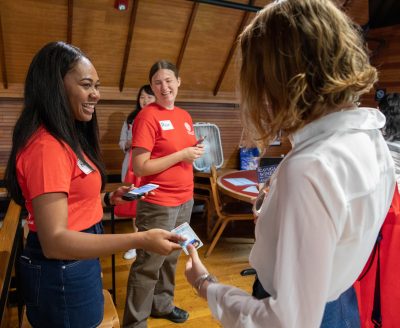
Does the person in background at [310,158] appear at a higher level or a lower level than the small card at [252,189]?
higher

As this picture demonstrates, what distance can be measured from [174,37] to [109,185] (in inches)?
82.9

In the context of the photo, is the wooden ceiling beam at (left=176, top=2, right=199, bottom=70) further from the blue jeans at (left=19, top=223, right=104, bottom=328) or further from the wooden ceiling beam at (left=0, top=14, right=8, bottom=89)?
the blue jeans at (left=19, top=223, right=104, bottom=328)

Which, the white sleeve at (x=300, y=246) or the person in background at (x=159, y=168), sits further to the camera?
the person in background at (x=159, y=168)

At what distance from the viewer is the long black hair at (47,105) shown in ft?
3.76

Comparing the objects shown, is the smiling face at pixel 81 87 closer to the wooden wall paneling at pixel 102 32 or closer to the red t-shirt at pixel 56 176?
the red t-shirt at pixel 56 176

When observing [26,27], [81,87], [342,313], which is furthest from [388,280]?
[26,27]

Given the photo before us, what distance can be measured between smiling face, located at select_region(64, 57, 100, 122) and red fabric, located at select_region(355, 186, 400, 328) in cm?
112

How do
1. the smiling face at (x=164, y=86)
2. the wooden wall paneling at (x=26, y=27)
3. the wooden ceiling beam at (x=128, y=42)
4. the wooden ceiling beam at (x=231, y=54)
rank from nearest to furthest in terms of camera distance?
the smiling face at (x=164, y=86) → the wooden wall paneling at (x=26, y=27) → the wooden ceiling beam at (x=128, y=42) → the wooden ceiling beam at (x=231, y=54)

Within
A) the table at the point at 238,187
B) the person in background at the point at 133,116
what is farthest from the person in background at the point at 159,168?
the person in background at the point at 133,116

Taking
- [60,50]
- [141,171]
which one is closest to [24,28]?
[141,171]

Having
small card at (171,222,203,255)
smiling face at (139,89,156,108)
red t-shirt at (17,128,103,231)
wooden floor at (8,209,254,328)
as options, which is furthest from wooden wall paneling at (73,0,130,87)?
small card at (171,222,203,255)

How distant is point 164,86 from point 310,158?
66.5 inches

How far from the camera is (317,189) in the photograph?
0.62 meters

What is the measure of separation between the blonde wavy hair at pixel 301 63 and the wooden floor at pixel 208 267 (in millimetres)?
2193
